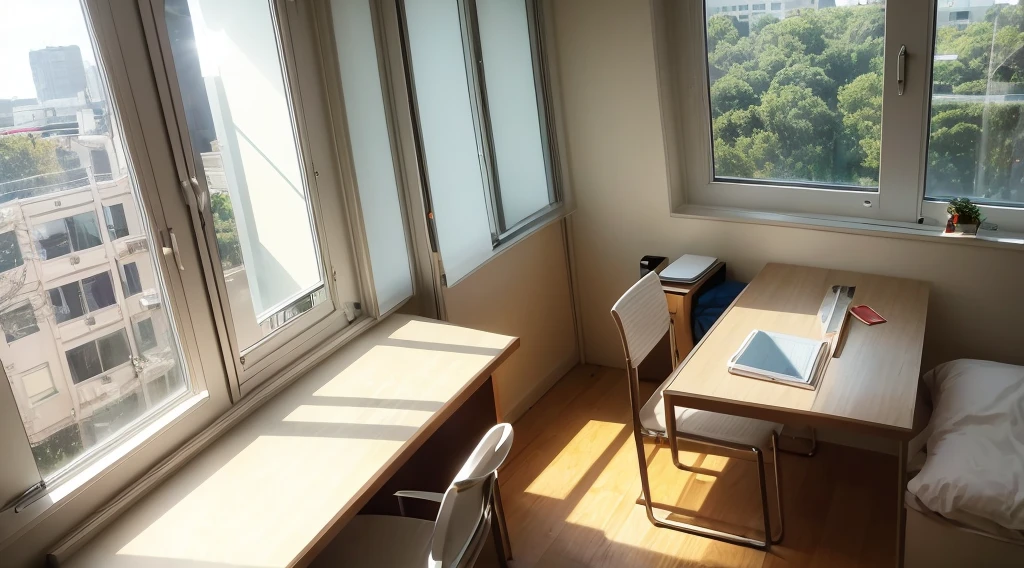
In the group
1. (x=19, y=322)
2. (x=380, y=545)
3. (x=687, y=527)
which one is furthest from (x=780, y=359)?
(x=19, y=322)

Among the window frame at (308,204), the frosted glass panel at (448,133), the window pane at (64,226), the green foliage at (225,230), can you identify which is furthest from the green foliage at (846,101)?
the window pane at (64,226)

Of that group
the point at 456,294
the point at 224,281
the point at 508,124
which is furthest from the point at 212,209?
the point at 508,124

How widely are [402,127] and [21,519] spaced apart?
161 centimetres

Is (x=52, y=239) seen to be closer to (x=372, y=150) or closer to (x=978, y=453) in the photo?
(x=372, y=150)

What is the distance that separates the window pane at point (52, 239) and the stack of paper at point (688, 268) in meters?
2.12

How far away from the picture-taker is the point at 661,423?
2.63 m

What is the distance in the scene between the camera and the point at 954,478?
209 cm


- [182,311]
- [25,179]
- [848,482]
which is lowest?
[848,482]

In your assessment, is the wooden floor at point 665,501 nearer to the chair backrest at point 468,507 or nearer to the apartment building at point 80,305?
the chair backrest at point 468,507

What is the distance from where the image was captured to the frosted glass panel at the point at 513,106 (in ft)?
10.6

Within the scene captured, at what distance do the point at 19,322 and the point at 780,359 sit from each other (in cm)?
197

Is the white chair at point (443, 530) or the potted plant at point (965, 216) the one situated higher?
the potted plant at point (965, 216)

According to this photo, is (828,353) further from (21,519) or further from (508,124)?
(21,519)

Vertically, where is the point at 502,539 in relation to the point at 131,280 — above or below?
below
